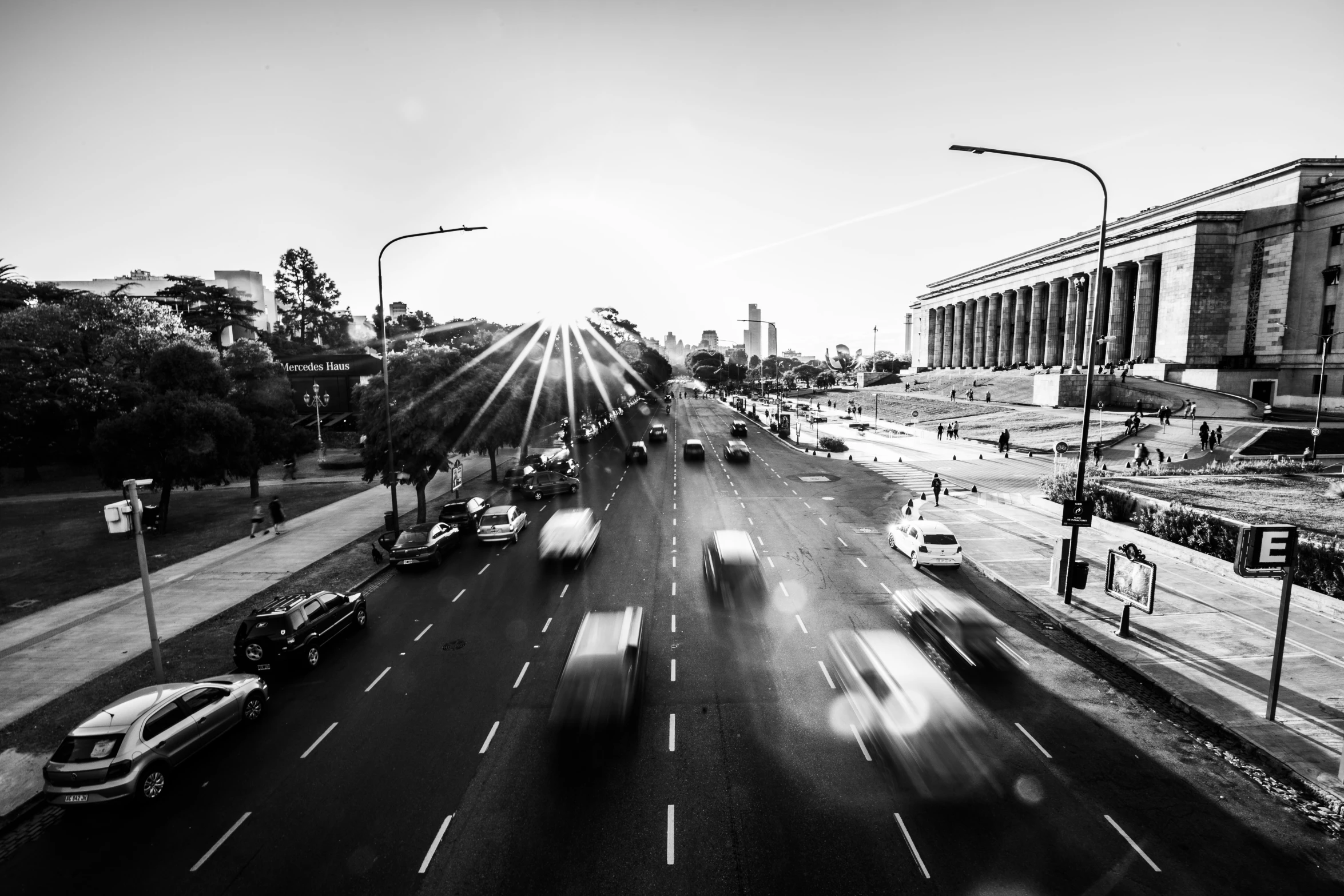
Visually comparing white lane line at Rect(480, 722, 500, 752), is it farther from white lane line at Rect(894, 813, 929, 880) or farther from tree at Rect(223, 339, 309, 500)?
tree at Rect(223, 339, 309, 500)

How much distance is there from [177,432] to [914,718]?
31.4 metres

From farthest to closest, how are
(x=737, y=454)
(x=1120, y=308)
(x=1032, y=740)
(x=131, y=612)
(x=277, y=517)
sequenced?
(x=1120, y=308) → (x=737, y=454) → (x=277, y=517) → (x=131, y=612) → (x=1032, y=740)

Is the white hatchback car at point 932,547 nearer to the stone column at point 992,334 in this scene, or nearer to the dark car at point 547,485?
Answer: the dark car at point 547,485

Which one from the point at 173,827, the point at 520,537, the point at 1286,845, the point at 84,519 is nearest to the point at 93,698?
the point at 173,827

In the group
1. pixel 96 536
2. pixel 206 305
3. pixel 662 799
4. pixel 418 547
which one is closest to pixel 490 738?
pixel 662 799

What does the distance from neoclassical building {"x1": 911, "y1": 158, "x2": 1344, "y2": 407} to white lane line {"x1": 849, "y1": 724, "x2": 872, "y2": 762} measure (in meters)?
50.1

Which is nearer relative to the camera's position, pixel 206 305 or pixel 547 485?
pixel 547 485

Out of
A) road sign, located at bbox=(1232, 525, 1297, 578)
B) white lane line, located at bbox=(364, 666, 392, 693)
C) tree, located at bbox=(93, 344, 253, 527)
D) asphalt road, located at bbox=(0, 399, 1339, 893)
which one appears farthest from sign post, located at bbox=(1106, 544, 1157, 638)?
tree, located at bbox=(93, 344, 253, 527)

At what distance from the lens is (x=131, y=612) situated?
18312mm

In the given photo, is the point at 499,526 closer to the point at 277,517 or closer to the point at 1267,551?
the point at 277,517

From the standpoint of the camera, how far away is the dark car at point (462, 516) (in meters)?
Answer: 26.7

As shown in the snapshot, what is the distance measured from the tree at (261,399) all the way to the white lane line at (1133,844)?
30.2m

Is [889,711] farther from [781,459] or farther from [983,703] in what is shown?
[781,459]

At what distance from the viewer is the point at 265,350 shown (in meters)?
36.9
